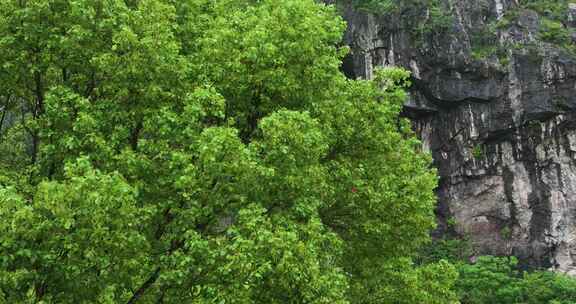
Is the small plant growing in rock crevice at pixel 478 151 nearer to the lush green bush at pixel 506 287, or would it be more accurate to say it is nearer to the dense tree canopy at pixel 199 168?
the lush green bush at pixel 506 287

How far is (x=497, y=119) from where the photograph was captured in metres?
53.6

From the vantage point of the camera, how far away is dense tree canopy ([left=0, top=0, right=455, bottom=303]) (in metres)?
8.62

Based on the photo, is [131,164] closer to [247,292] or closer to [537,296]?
[247,292]

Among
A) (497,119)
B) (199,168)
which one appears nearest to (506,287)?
(497,119)

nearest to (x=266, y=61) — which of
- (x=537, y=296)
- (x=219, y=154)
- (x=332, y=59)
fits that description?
(x=332, y=59)

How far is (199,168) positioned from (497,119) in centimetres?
4839

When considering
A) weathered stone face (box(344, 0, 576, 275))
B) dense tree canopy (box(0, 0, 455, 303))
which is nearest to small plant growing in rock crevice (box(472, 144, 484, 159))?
weathered stone face (box(344, 0, 576, 275))

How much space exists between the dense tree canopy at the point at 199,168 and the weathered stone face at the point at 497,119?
39882 mm

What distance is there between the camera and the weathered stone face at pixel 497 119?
2063 inches

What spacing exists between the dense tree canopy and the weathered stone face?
3988 cm

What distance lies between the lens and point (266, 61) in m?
12.7

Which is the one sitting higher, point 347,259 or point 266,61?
point 266,61

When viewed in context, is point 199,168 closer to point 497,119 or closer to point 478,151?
point 497,119

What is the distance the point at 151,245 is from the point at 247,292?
7.82 ft
